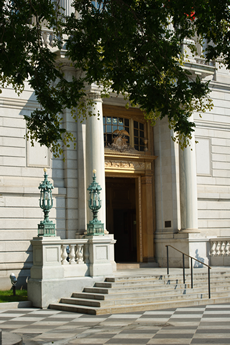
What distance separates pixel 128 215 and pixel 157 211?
5.43 ft

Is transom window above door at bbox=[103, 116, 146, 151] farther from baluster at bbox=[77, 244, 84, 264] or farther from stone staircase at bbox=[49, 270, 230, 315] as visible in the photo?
stone staircase at bbox=[49, 270, 230, 315]

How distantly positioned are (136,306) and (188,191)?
7.49 m

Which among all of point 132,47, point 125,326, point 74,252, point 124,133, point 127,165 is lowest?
point 125,326

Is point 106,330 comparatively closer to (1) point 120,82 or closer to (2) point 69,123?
(1) point 120,82

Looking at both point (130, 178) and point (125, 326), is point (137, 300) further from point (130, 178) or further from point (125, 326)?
point (130, 178)

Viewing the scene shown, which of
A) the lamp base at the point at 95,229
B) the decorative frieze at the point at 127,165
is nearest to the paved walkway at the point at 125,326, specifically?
the lamp base at the point at 95,229

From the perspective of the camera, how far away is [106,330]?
9617 mm

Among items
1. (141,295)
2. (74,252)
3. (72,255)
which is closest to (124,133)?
(74,252)

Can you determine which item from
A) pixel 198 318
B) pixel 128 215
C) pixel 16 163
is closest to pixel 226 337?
pixel 198 318

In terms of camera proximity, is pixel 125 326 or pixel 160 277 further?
pixel 160 277

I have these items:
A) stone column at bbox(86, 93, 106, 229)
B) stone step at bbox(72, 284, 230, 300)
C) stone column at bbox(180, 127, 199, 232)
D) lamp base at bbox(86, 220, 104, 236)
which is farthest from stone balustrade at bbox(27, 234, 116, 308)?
stone column at bbox(180, 127, 199, 232)

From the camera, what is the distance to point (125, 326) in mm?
9992

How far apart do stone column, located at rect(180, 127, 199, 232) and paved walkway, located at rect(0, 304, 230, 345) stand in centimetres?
615

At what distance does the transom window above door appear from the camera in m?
18.9
